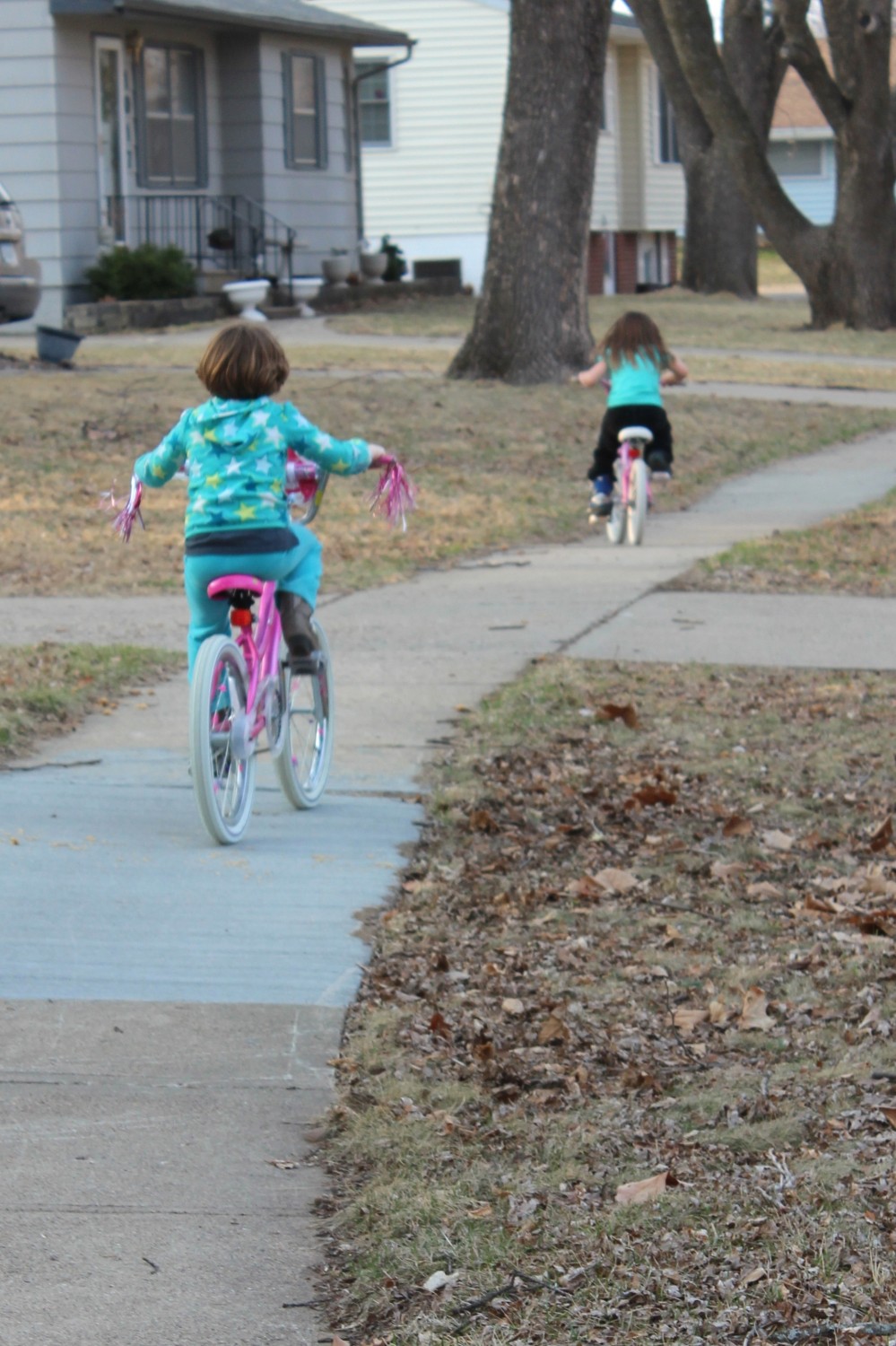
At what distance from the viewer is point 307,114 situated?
97.6 feet

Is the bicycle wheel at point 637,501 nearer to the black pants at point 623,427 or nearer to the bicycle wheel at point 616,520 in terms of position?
the bicycle wheel at point 616,520

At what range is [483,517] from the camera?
12672 millimetres

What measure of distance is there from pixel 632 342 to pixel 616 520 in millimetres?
1135

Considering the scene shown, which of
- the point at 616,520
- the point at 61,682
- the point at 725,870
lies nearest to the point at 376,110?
the point at 616,520

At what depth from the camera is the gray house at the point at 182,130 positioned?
24.4 metres

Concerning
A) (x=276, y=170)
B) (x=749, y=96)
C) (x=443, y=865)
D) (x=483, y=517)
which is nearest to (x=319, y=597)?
(x=483, y=517)

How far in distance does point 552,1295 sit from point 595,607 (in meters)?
6.68

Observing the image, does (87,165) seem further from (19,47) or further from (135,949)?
(135,949)

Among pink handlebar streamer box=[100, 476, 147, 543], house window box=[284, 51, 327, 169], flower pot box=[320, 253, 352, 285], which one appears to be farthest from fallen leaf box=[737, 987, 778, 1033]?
flower pot box=[320, 253, 352, 285]

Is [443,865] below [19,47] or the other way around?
below

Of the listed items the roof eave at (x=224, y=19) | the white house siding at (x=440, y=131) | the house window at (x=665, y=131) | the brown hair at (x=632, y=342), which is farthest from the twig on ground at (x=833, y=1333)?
the house window at (x=665, y=131)

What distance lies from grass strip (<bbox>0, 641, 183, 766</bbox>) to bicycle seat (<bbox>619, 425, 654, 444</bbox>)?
3.94 meters

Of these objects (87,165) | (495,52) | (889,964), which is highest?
(495,52)

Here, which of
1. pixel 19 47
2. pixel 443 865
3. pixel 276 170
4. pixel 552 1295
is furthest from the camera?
pixel 276 170
